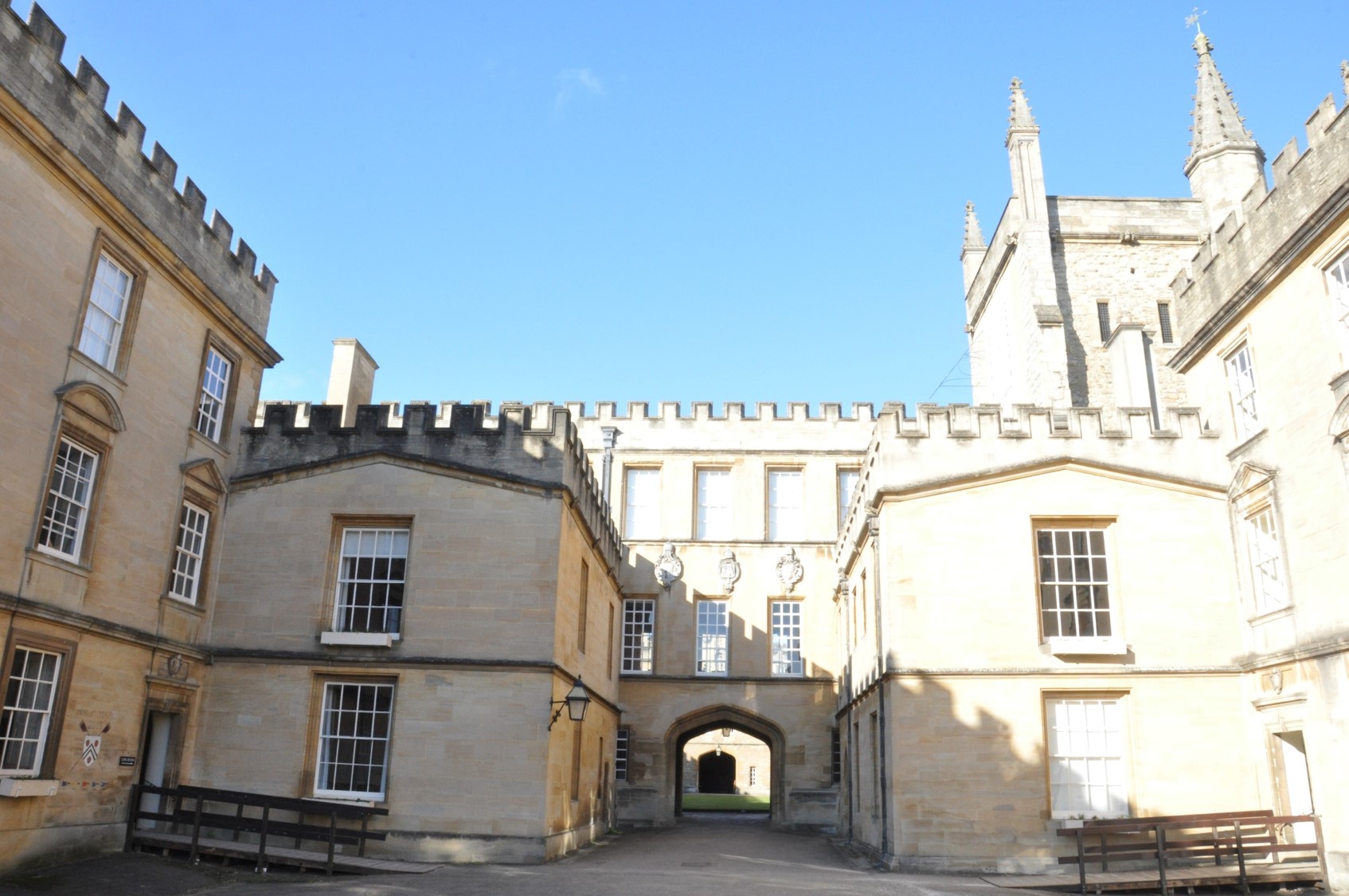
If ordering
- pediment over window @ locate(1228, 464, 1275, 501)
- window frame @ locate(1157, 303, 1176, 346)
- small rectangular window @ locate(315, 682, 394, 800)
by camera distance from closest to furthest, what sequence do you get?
pediment over window @ locate(1228, 464, 1275, 501), small rectangular window @ locate(315, 682, 394, 800), window frame @ locate(1157, 303, 1176, 346)

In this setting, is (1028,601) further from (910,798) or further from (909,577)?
(910,798)

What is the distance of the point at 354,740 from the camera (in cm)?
1619

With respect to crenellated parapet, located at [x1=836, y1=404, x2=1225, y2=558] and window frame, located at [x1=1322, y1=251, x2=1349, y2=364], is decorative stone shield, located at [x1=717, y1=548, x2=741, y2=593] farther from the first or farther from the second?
window frame, located at [x1=1322, y1=251, x2=1349, y2=364]

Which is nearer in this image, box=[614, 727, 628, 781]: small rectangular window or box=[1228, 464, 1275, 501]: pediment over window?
box=[1228, 464, 1275, 501]: pediment over window

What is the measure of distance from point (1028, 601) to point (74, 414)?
1458 centimetres

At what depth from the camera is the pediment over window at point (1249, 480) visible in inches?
615

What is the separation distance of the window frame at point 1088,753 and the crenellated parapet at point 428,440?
28.5ft

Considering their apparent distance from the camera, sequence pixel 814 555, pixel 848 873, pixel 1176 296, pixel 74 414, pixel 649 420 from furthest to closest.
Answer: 1. pixel 649 420
2. pixel 814 555
3. pixel 1176 296
4. pixel 848 873
5. pixel 74 414

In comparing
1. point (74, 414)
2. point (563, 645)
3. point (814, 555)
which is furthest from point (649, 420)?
point (74, 414)

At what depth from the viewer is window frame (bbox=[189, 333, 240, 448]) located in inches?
667

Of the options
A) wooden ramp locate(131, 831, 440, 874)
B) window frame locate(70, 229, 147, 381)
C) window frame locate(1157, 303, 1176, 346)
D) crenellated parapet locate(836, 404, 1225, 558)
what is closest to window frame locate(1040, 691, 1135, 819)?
crenellated parapet locate(836, 404, 1225, 558)

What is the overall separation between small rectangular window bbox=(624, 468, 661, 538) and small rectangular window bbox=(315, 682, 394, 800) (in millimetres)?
14064

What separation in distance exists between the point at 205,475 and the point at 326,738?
15.8ft

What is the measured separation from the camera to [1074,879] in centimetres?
→ 1390
